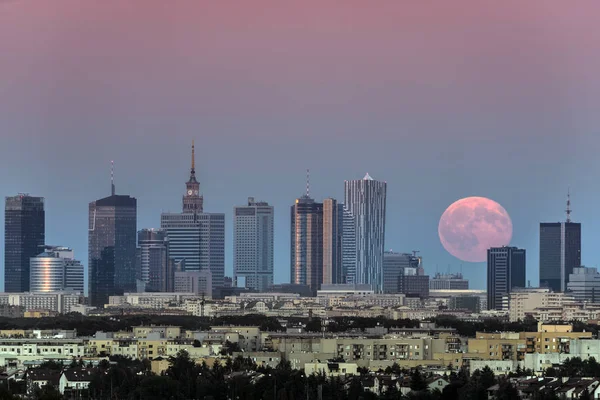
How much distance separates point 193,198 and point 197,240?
2.83m

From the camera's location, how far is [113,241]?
106250mm

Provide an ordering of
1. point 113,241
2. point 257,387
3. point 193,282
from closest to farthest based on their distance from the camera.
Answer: point 257,387 → point 193,282 → point 113,241

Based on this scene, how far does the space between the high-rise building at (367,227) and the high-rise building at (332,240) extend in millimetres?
735

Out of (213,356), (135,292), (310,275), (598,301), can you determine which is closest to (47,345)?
(213,356)

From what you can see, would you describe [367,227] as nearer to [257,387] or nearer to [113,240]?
[113,240]

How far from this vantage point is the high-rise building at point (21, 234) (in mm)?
102688

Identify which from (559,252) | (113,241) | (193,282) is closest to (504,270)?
(559,252)

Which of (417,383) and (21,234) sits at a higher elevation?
(21,234)

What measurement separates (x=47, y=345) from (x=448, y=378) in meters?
13.5

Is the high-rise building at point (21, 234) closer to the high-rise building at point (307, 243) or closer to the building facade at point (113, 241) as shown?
the building facade at point (113, 241)

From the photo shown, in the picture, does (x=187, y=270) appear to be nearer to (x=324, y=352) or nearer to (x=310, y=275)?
(x=310, y=275)

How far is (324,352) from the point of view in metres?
38.6

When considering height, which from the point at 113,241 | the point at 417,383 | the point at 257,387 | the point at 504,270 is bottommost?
the point at 257,387

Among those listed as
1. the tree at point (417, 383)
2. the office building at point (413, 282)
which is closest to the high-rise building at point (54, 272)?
the office building at point (413, 282)
